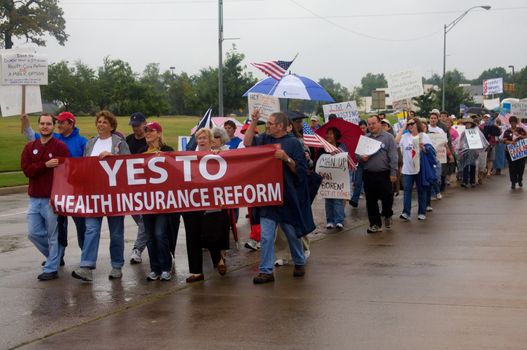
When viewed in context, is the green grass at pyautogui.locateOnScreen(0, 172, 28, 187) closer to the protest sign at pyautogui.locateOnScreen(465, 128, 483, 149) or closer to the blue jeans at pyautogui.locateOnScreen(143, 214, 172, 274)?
the protest sign at pyautogui.locateOnScreen(465, 128, 483, 149)

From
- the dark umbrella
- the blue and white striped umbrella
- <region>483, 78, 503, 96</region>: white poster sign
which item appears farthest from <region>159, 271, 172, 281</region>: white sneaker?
<region>483, 78, 503, 96</region>: white poster sign

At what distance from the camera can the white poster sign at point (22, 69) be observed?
9.67 m

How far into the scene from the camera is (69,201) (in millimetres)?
8625

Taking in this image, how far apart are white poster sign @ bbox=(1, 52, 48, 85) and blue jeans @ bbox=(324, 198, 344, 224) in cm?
488

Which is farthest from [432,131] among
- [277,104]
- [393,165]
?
[277,104]

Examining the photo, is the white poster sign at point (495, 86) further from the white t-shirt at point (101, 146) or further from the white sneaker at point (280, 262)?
the white t-shirt at point (101, 146)

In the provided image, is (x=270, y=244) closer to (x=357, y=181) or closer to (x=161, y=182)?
(x=161, y=182)

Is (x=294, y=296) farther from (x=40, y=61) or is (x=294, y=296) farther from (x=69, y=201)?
(x=40, y=61)

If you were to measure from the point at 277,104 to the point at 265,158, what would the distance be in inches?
103

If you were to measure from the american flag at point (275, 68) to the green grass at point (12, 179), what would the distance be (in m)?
10.4

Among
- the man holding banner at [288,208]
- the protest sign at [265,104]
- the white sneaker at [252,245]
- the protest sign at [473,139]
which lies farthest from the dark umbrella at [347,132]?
the protest sign at [473,139]

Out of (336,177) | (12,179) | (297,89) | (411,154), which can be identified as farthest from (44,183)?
(12,179)

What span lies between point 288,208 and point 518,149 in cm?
1249

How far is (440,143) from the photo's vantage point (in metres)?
16.8
